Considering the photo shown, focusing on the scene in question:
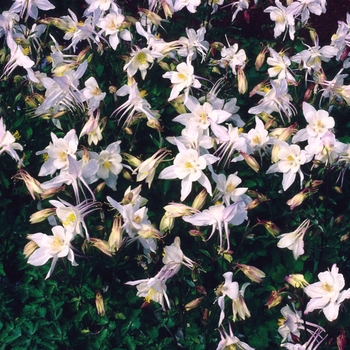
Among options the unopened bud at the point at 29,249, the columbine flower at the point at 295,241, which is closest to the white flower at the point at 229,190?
the columbine flower at the point at 295,241

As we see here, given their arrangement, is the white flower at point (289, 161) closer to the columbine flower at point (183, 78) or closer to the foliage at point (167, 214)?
the foliage at point (167, 214)

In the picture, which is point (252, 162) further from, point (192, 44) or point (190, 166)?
point (192, 44)

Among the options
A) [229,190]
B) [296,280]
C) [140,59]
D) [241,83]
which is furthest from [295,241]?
[140,59]

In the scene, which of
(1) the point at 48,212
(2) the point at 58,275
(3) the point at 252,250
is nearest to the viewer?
(1) the point at 48,212

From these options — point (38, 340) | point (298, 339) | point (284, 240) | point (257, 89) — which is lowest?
point (38, 340)

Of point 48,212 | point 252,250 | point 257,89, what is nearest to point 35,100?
point 48,212

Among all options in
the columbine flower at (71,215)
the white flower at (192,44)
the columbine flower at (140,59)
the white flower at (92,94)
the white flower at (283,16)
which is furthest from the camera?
the white flower at (283,16)

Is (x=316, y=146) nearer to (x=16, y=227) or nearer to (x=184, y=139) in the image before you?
(x=184, y=139)

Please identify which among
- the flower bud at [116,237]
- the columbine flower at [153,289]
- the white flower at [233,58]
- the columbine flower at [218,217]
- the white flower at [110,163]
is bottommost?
the columbine flower at [153,289]
